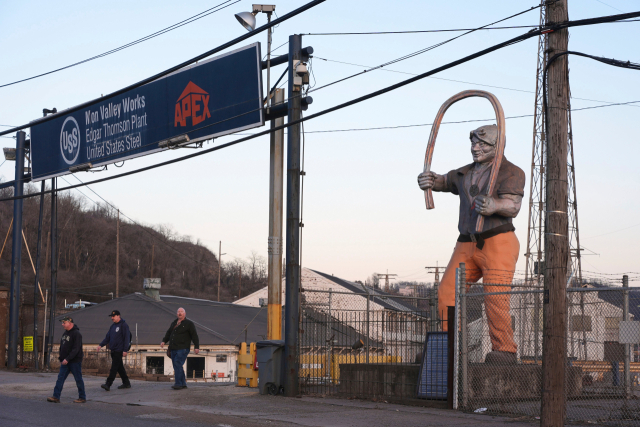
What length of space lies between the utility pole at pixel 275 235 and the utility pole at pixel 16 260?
1003cm

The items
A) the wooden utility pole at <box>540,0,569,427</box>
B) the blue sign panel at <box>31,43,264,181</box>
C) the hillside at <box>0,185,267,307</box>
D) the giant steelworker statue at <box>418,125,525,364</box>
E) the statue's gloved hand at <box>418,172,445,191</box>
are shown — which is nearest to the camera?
the wooden utility pole at <box>540,0,569,427</box>

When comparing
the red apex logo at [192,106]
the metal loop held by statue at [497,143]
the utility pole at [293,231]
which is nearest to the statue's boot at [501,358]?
the metal loop held by statue at [497,143]

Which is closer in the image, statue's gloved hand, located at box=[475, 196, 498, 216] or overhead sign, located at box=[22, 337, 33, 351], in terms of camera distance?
statue's gloved hand, located at box=[475, 196, 498, 216]

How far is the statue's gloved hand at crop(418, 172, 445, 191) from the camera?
12.4 meters

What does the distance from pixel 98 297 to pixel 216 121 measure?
7849cm

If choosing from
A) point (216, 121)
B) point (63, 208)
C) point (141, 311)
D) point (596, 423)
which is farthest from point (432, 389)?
point (63, 208)

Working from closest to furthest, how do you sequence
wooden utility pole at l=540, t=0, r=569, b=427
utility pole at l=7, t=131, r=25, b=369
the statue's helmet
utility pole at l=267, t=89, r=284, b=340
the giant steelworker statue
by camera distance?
wooden utility pole at l=540, t=0, r=569, b=427 → the giant steelworker statue → the statue's helmet → utility pole at l=267, t=89, r=284, b=340 → utility pole at l=7, t=131, r=25, b=369

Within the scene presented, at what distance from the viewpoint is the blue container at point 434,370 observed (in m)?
11.1

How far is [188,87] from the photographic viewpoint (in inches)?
631

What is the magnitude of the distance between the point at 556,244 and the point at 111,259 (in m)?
97.2

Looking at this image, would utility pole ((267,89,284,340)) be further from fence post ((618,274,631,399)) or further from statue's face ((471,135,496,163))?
fence post ((618,274,631,399))

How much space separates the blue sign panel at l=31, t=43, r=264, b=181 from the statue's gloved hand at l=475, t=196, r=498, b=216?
4.96m

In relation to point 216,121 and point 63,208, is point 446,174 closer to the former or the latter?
point 216,121

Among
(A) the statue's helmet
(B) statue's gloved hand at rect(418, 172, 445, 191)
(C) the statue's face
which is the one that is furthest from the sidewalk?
(A) the statue's helmet
